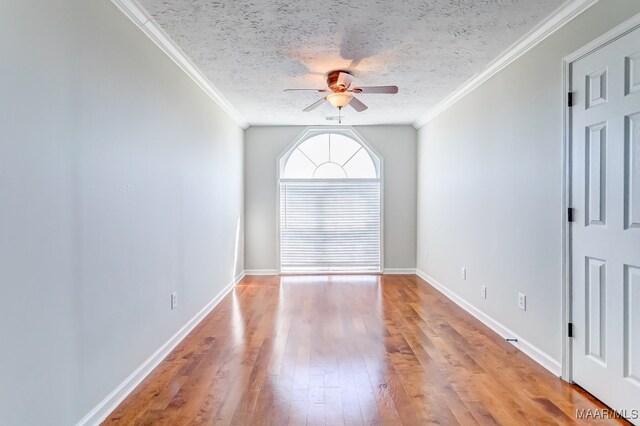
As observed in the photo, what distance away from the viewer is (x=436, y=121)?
200 inches

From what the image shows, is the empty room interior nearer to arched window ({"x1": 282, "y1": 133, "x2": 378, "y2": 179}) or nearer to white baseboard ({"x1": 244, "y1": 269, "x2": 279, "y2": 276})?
white baseboard ({"x1": 244, "y1": 269, "x2": 279, "y2": 276})

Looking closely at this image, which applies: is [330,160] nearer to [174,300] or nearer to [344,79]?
[344,79]

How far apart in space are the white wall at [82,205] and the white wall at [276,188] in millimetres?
2783

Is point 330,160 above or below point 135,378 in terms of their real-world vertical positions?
above

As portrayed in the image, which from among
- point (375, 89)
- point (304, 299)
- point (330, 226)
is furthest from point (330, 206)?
point (375, 89)

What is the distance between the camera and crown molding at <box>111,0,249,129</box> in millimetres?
2311

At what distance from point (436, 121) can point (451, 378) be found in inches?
139

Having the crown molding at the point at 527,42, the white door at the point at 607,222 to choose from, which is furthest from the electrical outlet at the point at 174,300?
the crown molding at the point at 527,42

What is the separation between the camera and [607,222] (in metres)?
2.09

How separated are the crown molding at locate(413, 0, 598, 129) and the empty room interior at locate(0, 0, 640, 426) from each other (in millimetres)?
18

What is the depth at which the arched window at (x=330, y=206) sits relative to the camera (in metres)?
6.08

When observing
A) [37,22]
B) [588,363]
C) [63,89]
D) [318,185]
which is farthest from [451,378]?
[318,185]

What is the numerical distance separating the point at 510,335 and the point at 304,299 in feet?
7.32

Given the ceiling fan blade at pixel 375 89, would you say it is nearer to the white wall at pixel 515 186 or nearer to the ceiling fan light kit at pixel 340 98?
the ceiling fan light kit at pixel 340 98
